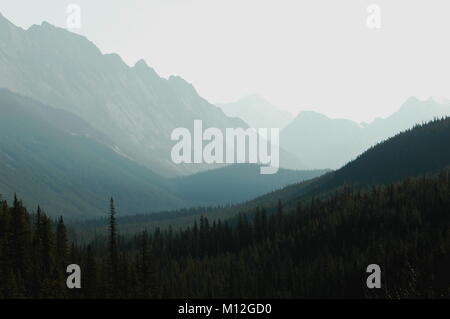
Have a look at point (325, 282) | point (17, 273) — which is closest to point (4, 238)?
point (17, 273)

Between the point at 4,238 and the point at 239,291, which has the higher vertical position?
the point at 4,238

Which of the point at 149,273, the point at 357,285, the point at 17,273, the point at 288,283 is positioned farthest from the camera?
the point at 288,283

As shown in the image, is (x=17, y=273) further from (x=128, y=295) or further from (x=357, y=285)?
(x=357, y=285)

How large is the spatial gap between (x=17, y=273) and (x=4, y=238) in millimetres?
7915

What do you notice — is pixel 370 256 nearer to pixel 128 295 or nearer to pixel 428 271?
pixel 428 271

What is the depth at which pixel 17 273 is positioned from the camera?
122 meters
